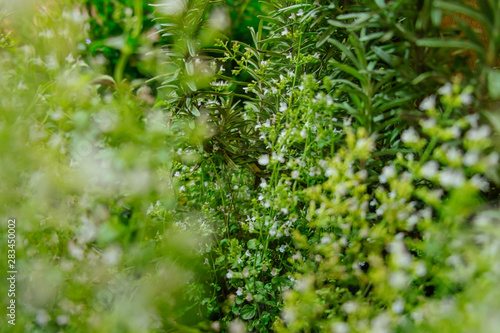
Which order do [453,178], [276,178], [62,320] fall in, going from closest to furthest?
1. [453,178]
2. [62,320]
3. [276,178]

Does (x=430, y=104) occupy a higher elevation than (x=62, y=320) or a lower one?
higher

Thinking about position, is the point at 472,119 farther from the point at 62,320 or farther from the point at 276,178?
the point at 62,320

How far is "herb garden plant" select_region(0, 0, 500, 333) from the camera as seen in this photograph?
0.78 metres

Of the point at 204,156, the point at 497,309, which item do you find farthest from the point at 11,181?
the point at 497,309

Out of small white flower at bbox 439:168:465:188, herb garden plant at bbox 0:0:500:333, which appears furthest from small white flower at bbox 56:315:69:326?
small white flower at bbox 439:168:465:188

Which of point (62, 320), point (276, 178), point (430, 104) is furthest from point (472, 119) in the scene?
point (62, 320)

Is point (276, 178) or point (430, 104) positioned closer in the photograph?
point (430, 104)

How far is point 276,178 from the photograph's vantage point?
1.15 m

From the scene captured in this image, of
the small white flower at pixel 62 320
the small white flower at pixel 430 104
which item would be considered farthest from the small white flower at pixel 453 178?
the small white flower at pixel 62 320

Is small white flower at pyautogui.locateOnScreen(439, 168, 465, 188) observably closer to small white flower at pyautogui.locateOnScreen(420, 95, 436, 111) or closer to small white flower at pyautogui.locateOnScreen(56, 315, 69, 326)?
small white flower at pyautogui.locateOnScreen(420, 95, 436, 111)

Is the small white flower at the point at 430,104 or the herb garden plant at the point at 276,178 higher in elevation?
the small white flower at the point at 430,104

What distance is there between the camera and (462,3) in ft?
2.74

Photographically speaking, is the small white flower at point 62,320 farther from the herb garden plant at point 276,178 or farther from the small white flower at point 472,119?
the small white flower at point 472,119

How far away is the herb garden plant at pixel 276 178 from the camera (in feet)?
2.56
